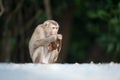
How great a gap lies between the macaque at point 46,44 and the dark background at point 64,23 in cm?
225

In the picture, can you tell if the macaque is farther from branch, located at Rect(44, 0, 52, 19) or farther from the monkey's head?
branch, located at Rect(44, 0, 52, 19)

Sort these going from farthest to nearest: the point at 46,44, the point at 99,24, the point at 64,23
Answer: the point at 64,23, the point at 99,24, the point at 46,44

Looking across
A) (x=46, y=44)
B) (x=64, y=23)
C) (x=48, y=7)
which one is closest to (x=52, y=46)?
(x=46, y=44)

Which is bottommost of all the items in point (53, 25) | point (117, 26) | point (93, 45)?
point (93, 45)

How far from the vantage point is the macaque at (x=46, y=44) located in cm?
355

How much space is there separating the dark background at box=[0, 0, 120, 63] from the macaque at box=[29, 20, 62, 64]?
88.7 inches

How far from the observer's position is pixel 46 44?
3.56 meters

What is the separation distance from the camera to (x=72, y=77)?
308cm

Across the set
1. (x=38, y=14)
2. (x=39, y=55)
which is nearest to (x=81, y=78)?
(x=39, y=55)

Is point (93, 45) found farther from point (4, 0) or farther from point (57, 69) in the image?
point (57, 69)

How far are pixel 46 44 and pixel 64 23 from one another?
11.2ft

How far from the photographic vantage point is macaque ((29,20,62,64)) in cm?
355

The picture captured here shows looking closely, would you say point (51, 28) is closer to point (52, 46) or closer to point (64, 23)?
point (52, 46)

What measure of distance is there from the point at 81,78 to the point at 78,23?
168 inches
